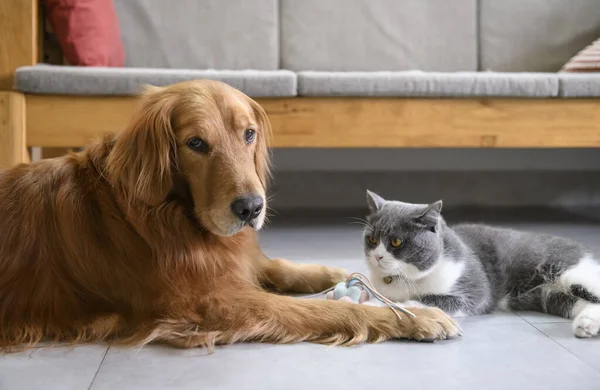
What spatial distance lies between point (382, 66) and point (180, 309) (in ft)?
8.72

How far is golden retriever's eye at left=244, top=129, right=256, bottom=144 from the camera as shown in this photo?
1741 millimetres

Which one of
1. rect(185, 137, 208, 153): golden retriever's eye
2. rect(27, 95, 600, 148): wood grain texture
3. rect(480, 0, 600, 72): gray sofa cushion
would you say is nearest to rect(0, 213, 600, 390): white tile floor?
rect(185, 137, 208, 153): golden retriever's eye

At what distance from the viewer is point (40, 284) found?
165cm

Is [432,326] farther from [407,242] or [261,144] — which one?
[261,144]

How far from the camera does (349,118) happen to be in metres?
3.01

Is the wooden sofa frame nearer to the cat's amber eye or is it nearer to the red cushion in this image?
the red cushion

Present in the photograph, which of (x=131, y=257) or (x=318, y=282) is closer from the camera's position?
(x=131, y=257)

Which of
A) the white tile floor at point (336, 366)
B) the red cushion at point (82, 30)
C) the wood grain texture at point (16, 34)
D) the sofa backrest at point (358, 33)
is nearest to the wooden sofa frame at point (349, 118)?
the wood grain texture at point (16, 34)

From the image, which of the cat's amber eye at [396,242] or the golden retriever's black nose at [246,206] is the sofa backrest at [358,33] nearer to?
the cat's amber eye at [396,242]

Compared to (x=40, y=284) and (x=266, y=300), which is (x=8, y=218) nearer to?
(x=40, y=284)

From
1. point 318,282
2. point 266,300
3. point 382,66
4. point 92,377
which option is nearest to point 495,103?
point 382,66

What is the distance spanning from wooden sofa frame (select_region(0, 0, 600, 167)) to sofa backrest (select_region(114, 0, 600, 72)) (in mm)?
798

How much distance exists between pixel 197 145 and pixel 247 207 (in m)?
0.22

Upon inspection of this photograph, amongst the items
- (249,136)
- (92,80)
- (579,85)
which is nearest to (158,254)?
(249,136)
